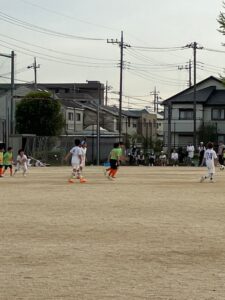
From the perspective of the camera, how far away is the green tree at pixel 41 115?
2383 inches

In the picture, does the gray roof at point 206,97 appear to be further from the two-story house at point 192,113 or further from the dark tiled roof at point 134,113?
the dark tiled roof at point 134,113

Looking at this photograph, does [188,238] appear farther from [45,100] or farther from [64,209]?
[45,100]

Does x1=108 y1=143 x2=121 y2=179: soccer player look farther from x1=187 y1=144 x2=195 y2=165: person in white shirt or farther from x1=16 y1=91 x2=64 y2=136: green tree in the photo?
x1=16 y1=91 x2=64 y2=136: green tree

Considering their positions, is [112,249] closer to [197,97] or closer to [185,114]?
[197,97]

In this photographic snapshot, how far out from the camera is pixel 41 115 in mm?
61156

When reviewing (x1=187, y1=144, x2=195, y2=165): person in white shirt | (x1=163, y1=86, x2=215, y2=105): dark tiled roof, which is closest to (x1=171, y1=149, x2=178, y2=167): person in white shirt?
(x1=187, y1=144, x2=195, y2=165): person in white shirt

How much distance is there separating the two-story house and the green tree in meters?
13.9

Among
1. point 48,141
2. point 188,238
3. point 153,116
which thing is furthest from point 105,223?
point 153,116

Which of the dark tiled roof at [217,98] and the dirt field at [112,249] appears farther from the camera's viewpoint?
the dark tiled roof at [217,98]

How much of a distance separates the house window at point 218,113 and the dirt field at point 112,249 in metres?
54.0

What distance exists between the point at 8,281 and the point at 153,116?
9989cm

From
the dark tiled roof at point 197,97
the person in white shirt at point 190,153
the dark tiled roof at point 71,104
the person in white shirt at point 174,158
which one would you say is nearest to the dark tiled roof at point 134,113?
the dark tiled roof at point 71,104

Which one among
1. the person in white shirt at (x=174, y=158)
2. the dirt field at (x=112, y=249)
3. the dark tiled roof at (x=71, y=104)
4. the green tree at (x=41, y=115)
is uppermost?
the dark tiled roof at (x=71, y=104)

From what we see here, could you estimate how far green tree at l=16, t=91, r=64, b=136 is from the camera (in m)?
60.5
